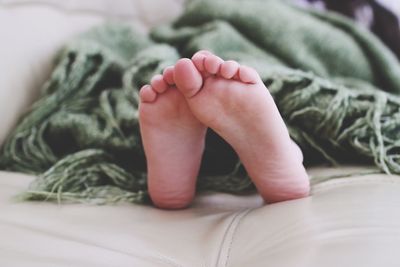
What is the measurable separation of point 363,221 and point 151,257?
19 cm

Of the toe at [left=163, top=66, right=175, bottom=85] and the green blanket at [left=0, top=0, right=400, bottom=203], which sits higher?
the toe at [left=163, top=66, right=175, bottom=85]

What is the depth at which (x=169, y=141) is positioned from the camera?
1.95 feet

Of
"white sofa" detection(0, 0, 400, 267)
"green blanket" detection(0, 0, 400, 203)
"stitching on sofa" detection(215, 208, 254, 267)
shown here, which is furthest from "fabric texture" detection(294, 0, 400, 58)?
"stitching on sofa" detection(215, 208, 254, 267)

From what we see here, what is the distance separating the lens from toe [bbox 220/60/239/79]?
0.53 meters

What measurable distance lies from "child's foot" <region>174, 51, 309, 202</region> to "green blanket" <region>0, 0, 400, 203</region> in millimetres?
97

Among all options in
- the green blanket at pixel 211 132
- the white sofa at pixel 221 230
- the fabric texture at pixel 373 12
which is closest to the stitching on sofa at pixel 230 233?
the white sofa at pixel 221 230

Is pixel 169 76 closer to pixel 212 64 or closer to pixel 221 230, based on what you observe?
pixel 212 64

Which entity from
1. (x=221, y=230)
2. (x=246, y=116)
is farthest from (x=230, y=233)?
(x=246, y=116)

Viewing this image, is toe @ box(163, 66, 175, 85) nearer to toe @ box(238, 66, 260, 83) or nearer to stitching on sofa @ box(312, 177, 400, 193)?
toe @ box(238, 66, 260, 83)

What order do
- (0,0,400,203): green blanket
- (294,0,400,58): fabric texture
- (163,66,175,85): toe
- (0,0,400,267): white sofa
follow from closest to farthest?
1. (0,0,400,267): white sofa
2. (163,66,175,85): toe
3. (0,0,400,203): green blanket
4. (294,0,400,58): fabric texture

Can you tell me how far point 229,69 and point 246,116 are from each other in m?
0.05

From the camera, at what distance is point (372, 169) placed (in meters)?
0.64

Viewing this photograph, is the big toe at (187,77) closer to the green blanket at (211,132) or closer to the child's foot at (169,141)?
the child's foot at (169,141)

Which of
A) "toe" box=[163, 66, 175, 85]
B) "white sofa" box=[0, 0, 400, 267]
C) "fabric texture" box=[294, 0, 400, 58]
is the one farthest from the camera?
"fabric texture" box=[294, 0, 400, 58]
